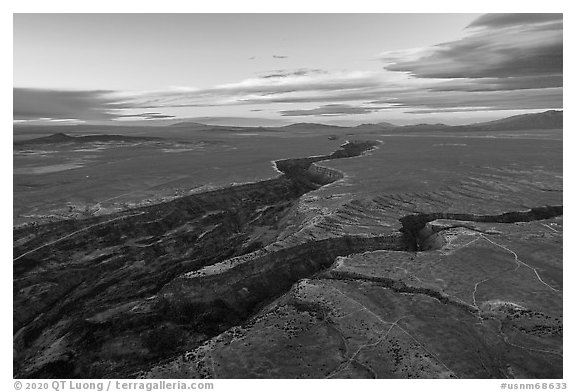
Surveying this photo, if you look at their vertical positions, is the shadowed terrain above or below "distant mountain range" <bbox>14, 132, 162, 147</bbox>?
below

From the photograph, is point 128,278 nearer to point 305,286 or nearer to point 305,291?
point 305,286

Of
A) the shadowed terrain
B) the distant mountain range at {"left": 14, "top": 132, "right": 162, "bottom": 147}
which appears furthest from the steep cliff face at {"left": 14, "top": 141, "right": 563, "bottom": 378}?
the distant mountain range at {"left": 14, "top": 132, "right": 162, "bottom": 147}

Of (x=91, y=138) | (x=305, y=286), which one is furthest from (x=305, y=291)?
(x=91, y=138)

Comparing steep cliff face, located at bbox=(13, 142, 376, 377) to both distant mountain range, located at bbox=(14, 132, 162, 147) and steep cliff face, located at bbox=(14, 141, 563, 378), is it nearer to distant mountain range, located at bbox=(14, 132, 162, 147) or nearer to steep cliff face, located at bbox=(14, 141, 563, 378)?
steep cliff face, located at bbox=(14, 141, 563, 378)

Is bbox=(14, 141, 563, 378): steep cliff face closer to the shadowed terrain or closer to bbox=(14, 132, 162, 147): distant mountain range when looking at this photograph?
the shadowed terrain

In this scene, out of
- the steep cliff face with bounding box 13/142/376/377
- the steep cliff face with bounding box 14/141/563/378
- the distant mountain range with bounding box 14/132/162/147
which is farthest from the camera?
the distant mountain range with bounding box 14/132/162/147

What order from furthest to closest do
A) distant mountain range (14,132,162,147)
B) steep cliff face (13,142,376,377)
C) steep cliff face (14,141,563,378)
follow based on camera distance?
distant mountain range (14,132,162,147), steep cliff face (13,142,376,377), steep cliff face (14,141,563,378)

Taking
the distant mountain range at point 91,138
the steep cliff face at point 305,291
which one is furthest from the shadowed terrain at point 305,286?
the distant mountain range at point 91,138

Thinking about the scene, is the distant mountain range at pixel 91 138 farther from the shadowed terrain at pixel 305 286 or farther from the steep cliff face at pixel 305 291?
the steep cliff face at pixel 305 291

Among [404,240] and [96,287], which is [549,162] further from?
[96,287]

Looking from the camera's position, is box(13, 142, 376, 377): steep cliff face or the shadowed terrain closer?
the shadowed terrain

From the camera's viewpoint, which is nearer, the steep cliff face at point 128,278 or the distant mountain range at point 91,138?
the steep cliff face at point 128,278
